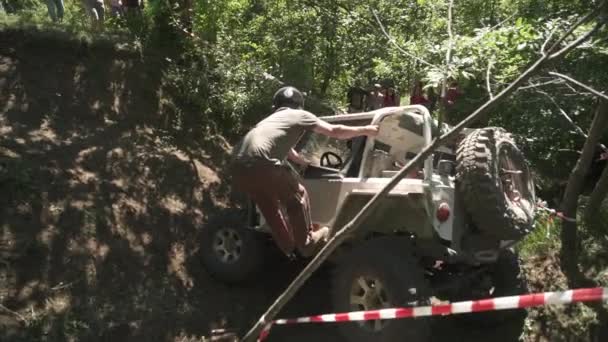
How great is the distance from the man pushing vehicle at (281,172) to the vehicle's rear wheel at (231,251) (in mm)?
879

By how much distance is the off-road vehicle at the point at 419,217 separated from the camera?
13.8ft

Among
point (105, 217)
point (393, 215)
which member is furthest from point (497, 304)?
point (105, 217)

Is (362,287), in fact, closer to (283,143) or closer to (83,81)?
(283,143)

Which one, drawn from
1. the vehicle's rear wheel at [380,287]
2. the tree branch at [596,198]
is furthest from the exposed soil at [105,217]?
the tree branch at [596,198]

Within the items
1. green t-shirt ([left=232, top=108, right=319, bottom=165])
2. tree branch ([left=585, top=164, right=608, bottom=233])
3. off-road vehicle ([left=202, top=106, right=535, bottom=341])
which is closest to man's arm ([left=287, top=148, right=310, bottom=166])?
off-road vehicle ([left=202, top=106, right=535, bottom=341])

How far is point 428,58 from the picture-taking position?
5.86 meters

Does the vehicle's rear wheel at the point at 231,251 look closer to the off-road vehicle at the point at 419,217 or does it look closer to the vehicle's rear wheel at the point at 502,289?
the off-road vehicle at the point at 419,217

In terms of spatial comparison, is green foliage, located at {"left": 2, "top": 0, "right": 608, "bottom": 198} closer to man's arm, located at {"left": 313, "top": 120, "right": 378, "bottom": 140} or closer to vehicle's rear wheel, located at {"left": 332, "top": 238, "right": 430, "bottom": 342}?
man's arm, located at {"left": 313, "top": 120, "right": 378, "bottom": 140}

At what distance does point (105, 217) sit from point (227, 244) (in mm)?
1348

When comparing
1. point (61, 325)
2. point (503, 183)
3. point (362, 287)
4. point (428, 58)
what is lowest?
point (61, 325)

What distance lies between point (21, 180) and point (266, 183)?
273cm

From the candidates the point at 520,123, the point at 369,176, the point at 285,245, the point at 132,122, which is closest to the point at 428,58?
the point at 369,176

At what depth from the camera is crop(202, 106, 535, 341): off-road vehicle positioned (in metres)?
4.21

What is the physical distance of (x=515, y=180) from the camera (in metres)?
4.95
